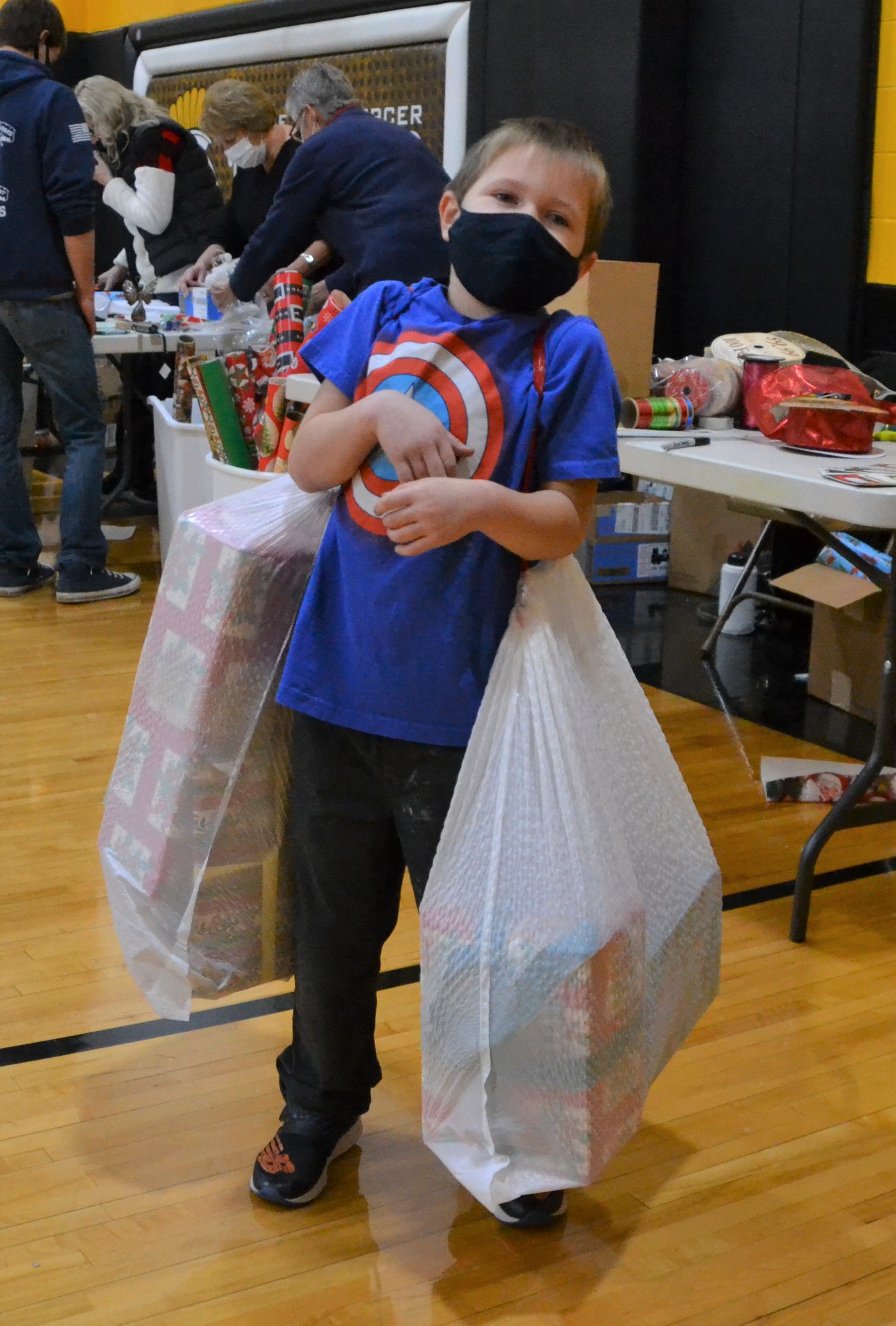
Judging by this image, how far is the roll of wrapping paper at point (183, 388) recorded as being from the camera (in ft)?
12.2

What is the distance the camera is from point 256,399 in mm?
3346

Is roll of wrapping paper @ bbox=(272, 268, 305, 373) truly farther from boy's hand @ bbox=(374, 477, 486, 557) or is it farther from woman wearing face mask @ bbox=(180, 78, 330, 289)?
boy's hand @ bbox=(374, 477, 486, 557)

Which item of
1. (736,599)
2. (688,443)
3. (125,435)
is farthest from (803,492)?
(125,435)

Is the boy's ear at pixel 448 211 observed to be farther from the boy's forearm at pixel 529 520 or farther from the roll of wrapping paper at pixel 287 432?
the roll of wrapping paper at pixel 287 432

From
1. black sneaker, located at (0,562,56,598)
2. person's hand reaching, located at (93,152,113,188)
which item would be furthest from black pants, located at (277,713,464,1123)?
person's hand reaching, located at (93,152,113,188)

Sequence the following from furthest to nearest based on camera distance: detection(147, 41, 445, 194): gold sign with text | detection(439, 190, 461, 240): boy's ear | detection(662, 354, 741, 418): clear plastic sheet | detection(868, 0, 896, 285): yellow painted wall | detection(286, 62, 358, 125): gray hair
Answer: detection(147, 41, 445, 194): gold sign with text < detection(868, 0, 896, 285): yellow painted wall < detection(286, 62, 358, 125): gray hair < detection(662, 354, 741, 418): clear plastic sheet < detection(439, 190, 461, 240): boy's ear

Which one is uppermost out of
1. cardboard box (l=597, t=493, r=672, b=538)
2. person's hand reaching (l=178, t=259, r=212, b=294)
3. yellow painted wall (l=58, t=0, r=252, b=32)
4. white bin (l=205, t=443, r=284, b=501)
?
yellow painted wall (l=58, t=0, r=252, b=32)

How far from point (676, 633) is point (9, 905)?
2.12 m

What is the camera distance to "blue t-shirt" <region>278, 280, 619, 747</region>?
1220 mm

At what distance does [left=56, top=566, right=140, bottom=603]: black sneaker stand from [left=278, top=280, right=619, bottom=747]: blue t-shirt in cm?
280

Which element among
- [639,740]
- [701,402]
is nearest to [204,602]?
[639,740]

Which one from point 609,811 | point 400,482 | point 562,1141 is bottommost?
point 562,1141

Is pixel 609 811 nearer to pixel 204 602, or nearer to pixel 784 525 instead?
pixel 204 602

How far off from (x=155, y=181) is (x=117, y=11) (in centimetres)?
350
